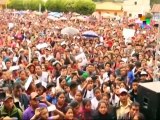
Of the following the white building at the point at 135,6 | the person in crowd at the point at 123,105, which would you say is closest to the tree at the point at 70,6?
the white building at the point at 135,6

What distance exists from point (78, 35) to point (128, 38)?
260 centimetres

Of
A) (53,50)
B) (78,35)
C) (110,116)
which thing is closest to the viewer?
(110,116)

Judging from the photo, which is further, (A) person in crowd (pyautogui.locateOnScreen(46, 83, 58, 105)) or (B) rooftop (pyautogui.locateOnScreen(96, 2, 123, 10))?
(B) rooftop (pyautogui.locateOnScreen(96, 2, 123, 10))

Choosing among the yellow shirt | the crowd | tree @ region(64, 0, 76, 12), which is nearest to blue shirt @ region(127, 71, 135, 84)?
the crowd

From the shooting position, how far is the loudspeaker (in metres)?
6.26

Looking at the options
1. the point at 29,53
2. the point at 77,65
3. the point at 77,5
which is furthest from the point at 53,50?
the point at 77,5

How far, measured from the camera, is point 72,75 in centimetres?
1031

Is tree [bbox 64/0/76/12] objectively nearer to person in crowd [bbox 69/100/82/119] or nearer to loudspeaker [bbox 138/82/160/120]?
person in crowd [bbox 69/100/82/119]

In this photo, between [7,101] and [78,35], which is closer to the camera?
[7,101]

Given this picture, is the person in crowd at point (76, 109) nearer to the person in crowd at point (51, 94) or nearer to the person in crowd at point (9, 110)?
the person in crowd at point (51, 94)

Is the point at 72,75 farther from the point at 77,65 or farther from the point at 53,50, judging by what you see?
the point at 53,50

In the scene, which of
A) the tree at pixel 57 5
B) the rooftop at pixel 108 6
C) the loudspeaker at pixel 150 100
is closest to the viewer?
A: the loudspeaker at pixel 150 100

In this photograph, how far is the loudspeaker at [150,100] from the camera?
6262mm

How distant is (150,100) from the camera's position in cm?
640
